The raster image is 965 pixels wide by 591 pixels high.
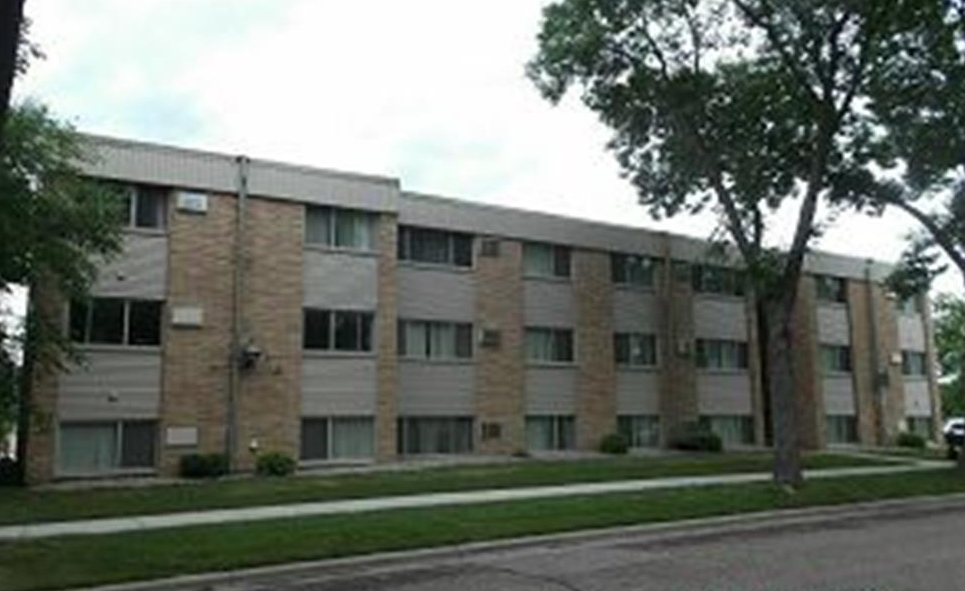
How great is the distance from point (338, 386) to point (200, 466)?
4.52m

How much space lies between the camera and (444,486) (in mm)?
21266

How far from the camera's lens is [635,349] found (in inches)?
1457

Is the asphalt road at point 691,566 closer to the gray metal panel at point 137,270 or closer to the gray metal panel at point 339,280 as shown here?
the gray metal panel at point 137,270

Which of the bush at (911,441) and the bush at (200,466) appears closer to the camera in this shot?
the bush at (200,466)

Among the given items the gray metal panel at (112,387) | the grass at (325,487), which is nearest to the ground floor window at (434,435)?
the grass at (325,487)

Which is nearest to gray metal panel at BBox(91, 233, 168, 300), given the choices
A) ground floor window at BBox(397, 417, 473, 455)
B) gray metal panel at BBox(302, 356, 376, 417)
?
gray metal panel at BBox(302, 356, 376, 417)

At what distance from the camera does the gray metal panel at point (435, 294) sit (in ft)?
103

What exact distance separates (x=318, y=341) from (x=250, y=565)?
55.9 feet

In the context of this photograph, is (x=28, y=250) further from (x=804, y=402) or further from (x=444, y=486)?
(x=804, y=402)

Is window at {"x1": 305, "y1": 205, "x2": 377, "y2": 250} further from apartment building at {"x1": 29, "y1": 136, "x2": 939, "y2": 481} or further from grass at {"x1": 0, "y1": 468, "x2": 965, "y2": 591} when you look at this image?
grass at {"x1": 0, "y1": 468, "x2": 965, "y2": 591}

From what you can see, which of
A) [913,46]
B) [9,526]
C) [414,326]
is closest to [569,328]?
[414,326]

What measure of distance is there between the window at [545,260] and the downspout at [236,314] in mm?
9505

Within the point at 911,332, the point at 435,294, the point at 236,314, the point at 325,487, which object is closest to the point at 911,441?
the point at 911,332

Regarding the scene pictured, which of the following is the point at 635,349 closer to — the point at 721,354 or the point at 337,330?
the point at 721,354
